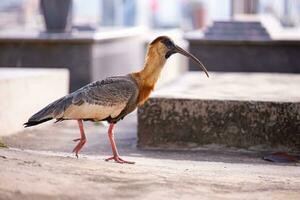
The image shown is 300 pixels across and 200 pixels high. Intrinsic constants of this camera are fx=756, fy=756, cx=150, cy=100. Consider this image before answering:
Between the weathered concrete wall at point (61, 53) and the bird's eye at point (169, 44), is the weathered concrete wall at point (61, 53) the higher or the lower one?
the lower one

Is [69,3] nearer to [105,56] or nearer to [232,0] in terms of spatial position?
[105,56]

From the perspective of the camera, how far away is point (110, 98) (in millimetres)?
5723

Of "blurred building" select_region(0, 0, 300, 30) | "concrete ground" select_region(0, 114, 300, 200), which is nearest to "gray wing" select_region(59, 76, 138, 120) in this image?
"concrete ground" select_region(0, 114, 300, 200)

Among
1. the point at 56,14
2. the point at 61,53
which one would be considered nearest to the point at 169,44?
the point at 61,53

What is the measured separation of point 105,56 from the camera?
13.5 meters

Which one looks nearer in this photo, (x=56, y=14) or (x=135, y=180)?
(x=135, y=180)

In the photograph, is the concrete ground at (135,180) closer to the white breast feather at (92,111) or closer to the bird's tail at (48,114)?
the bird's tail at (48,114)

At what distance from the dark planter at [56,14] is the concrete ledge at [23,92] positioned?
3.31 m

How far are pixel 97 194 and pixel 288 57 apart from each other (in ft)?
29.0

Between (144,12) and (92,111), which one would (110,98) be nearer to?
(92,111)

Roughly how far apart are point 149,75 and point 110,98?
1.33 ft

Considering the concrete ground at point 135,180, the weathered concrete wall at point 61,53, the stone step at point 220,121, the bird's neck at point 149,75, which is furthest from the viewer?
the weathered concrete wall at point 61,53

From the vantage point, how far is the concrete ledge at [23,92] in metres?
8.73

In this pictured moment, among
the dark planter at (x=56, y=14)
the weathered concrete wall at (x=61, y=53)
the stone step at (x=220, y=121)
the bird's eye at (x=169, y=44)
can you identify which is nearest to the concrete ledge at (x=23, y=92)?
the stone step at (x=220, y=121)
